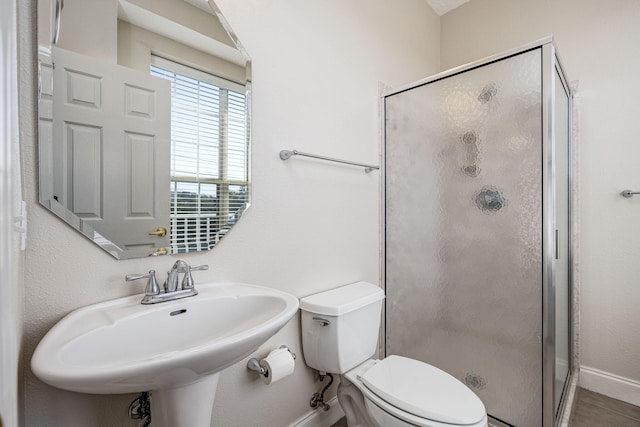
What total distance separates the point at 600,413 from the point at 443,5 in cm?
284

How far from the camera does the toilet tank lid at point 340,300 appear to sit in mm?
1360

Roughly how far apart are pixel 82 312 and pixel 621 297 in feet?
8.54

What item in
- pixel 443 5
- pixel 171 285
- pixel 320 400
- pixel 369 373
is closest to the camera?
→ pixel 171 285

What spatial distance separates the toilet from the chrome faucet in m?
0.55

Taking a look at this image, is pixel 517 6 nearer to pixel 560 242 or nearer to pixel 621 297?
pixel 560 242

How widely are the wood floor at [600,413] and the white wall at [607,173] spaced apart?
7 centimetres

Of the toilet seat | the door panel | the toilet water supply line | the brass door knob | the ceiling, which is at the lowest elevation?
the toilet water supply line

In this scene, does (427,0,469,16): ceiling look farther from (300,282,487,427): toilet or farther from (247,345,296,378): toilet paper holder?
(247,345,296,378): toilet paper holder

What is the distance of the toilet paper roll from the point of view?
1168 millimetres

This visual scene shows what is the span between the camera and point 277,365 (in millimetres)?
1179

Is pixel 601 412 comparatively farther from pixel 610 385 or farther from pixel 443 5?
pixel 443 5

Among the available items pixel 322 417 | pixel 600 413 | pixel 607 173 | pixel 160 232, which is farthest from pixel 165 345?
pixel 607 173

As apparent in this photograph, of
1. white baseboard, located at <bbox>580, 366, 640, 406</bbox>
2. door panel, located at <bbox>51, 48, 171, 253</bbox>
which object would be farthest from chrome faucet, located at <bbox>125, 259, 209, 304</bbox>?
white baseboard, located at <bbox>580, 366, 640, 406</bbox>

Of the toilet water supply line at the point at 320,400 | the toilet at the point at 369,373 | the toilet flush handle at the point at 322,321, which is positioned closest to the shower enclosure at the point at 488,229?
the toilet at the point at 369,373
